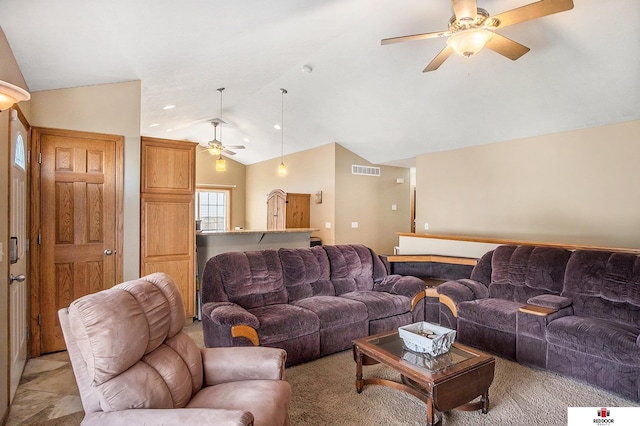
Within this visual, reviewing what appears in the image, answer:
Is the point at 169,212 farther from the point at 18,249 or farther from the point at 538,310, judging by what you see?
the point at 538,310

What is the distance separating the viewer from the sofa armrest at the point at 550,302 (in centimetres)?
319

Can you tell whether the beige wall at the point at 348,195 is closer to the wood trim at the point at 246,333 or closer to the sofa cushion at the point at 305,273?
the sofa cushion at the point at 305,273

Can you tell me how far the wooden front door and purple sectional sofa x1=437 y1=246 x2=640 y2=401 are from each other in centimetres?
364

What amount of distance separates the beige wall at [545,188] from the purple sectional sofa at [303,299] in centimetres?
253

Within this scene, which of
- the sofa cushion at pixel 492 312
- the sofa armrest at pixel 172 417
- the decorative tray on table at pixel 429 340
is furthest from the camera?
the sofa cushion at pixel 492 312

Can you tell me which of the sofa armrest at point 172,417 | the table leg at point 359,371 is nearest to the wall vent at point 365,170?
the table leg at point 359,371

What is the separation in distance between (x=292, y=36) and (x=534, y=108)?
128 inches

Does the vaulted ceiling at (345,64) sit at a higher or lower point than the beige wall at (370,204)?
higher

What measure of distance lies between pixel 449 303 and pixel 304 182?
505cm

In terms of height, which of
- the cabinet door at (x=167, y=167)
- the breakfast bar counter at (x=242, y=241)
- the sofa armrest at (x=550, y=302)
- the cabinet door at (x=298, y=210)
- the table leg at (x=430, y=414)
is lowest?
the table leg at (x=430, y=414)

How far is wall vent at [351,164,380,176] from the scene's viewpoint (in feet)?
25.1

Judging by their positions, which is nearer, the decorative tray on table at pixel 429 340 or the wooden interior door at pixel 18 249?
the decorative tray on table at pixel 429 340

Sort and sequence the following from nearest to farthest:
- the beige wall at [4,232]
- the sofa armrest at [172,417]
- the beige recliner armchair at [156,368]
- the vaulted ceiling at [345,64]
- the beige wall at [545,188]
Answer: the sofa armrest at [172,417]
the beige recliner armchair at [156,368]
the beige wall at [4,232]
the vaulted ceiling at [345,64]
the beige wall at [545,188]

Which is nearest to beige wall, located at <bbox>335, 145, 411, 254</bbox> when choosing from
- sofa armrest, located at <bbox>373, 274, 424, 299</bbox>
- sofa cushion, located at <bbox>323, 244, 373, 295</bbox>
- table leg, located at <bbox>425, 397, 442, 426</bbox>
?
sofa cushion, located at <bbox>323, 244, 373, 295</bbox>
